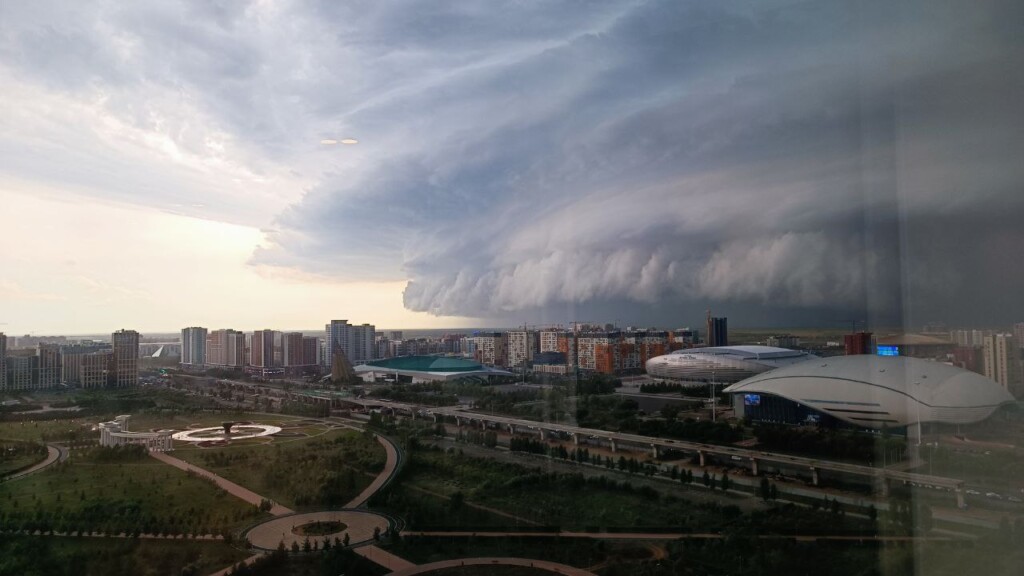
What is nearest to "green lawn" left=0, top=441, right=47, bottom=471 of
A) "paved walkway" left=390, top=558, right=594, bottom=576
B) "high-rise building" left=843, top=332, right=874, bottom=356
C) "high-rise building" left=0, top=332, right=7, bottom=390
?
"high-rise building" left=0, top=332, right=7, bottom=390

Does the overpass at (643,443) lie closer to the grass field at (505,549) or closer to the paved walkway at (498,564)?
the grass field at (505,549)

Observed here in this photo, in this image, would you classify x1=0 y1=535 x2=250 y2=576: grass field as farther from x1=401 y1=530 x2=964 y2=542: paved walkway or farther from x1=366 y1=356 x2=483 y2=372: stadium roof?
x1=366 y1=356 x2=483 y2=372: stadium roof

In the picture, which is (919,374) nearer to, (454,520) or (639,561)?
(639,561)

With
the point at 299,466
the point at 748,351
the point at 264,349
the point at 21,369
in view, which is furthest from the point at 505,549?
the point at 21,369

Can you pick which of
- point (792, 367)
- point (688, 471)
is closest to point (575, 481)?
point (688, 471)

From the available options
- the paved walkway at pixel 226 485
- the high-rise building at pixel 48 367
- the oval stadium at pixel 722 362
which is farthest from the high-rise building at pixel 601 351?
the high-rise building at pixel 48 367

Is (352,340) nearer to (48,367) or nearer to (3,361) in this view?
(48,367)
